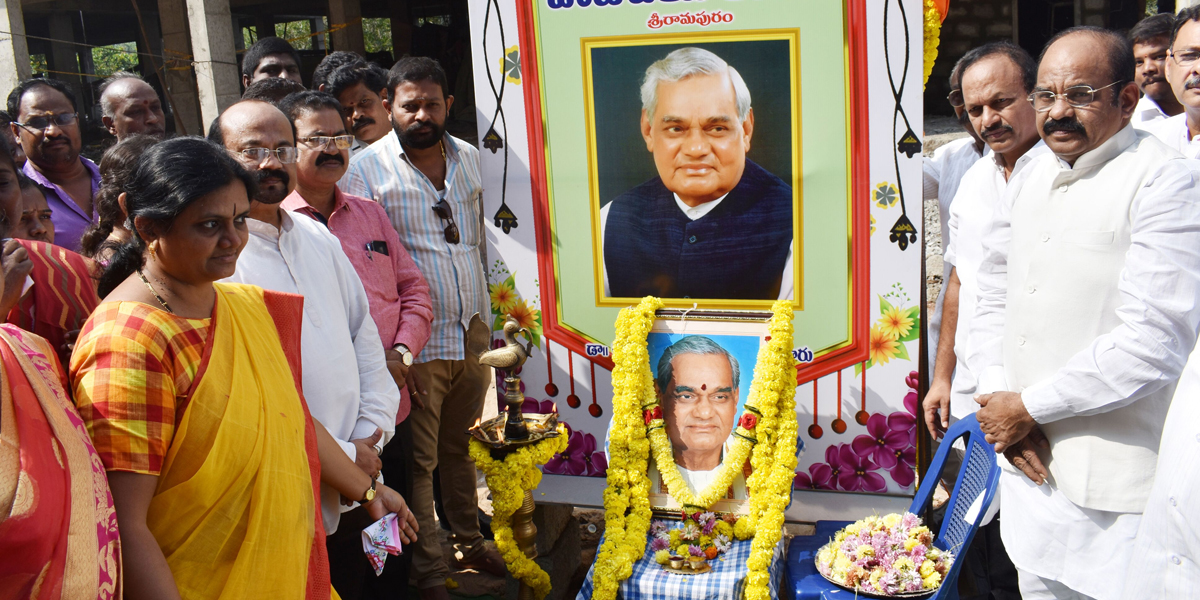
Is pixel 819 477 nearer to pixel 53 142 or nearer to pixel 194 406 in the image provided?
pixel 194 406

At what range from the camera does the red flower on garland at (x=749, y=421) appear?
115 inches

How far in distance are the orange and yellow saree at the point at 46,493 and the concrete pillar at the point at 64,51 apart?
1513 cm

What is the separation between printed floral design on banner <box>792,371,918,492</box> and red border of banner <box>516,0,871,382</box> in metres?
0.24

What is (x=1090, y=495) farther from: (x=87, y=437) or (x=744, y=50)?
(x=87, y=437)

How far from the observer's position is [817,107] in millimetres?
2898

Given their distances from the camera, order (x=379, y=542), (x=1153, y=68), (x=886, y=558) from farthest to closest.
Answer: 1. (x=1153, y=68)
2. (x=886, y=558)
3. (x=379, y=542)

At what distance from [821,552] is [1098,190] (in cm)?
138

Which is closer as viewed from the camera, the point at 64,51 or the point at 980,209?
the point at 980,209

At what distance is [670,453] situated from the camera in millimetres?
3014

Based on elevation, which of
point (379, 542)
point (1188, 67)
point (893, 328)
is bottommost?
point (379, 542)

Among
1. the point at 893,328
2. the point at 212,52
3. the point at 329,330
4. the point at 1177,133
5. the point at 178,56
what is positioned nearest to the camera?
the point at 329,330

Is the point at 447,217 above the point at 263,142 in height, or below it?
below

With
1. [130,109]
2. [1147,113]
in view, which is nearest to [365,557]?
[130,109]

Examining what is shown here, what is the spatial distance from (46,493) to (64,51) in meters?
18.3
